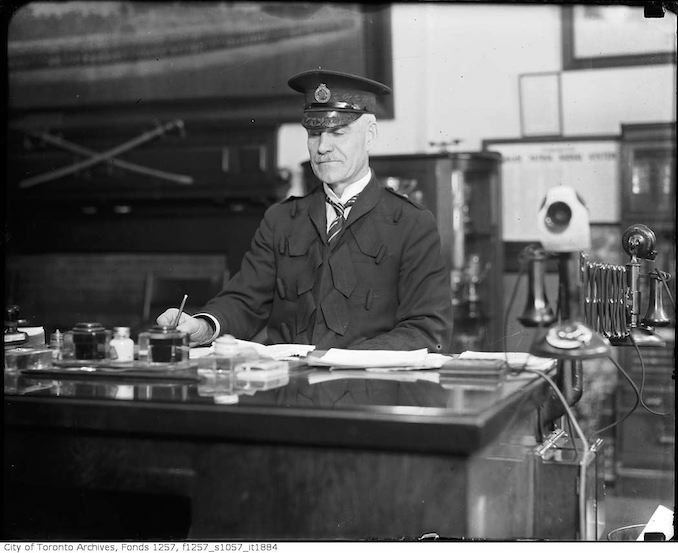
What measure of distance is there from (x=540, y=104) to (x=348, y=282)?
1.73 metres

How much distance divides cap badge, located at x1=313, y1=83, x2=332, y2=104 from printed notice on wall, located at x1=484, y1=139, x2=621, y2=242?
1498 millimetres

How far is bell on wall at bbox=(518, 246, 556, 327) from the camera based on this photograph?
4.57 feet

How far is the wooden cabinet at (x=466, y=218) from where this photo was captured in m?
3.40

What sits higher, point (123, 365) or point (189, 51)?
point (189, 51)

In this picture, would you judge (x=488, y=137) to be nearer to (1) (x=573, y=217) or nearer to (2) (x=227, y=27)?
(2) (x=227, y=27)

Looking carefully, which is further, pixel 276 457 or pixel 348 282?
pixel 348 282

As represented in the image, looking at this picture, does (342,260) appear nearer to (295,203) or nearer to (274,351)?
(295,203)

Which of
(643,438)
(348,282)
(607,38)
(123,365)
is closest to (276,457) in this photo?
(123,365)

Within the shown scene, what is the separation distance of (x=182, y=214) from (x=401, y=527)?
284 centimetres

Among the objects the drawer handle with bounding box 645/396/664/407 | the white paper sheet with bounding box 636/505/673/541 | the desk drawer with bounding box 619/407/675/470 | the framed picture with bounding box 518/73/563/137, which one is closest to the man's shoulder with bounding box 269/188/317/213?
the white paper sheet with bounding box 636/505/673/541

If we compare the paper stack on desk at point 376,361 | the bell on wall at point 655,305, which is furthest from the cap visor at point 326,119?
the bell on wall at point 655,305

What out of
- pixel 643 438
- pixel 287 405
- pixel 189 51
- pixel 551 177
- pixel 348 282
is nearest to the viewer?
pixel 287 405

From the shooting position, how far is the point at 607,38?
3324mm

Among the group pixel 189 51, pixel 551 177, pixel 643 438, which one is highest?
pixel 189 51
